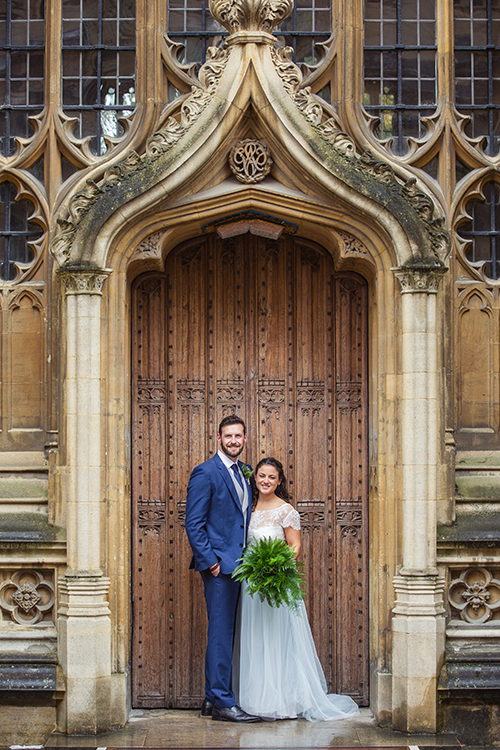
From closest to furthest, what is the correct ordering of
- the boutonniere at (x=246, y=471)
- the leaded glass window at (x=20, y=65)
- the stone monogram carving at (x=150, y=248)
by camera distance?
1. the boutonniere at (x=246, y=471)
2. the stone monogram carving at (x=150, y=248)
3. the leaded glass window at (x=20, y=65)

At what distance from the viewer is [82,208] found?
7.27 m

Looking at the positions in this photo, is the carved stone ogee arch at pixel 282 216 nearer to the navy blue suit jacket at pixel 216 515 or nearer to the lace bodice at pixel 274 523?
the navy blue suit jacket at pixel 216 515

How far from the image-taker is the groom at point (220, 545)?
23.4ft

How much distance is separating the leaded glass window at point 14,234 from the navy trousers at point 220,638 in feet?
9.83

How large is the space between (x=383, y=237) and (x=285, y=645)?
10.8 ft

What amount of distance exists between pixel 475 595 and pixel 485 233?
298 cm

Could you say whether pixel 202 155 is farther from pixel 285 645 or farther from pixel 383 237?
pixel 285 645

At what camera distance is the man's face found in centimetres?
722

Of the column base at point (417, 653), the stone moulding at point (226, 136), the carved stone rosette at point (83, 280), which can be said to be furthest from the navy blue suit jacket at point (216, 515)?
the stone moulding at point (226, 136)

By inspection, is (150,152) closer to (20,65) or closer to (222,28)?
(222,28)

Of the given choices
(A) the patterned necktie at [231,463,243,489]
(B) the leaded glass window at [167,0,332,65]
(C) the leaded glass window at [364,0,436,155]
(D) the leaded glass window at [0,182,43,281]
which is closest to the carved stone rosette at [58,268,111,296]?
(D) the leaded glass window at [0,182,43,281]

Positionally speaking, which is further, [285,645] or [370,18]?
[370,18]

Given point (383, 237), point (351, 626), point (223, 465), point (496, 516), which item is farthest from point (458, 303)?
point (351, 626)

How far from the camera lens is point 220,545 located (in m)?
7.20
